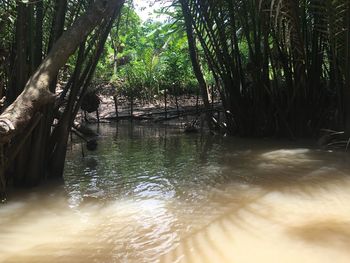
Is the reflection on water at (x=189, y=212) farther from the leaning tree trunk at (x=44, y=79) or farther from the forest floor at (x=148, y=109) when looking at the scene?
the forest floor at (x=148, y=109)

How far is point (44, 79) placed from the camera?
126 inches

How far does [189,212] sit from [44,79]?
4.73 feet

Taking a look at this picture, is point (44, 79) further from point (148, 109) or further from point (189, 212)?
point (148, 109)

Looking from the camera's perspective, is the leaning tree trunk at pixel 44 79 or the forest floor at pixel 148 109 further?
the forest floor at pixel 148 109

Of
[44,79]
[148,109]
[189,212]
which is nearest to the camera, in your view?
[189,212]

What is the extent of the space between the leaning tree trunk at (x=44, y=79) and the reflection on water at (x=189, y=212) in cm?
67

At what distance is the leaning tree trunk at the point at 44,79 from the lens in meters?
2.96

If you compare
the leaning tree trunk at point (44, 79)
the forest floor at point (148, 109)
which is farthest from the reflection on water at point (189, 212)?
the forest floor at point (148, 109)

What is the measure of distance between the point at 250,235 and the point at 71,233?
110 centimetres

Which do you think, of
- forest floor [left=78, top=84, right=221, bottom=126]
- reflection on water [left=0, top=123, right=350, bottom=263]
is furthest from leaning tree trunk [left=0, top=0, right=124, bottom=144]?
forest floor [left=78, top=84, right=221, bottom=126]

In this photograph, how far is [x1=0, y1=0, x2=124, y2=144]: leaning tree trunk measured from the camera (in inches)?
116

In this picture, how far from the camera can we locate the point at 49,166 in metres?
4.19

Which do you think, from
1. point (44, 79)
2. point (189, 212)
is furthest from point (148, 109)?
point (189, 212)

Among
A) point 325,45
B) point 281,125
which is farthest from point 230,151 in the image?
point 325,45
